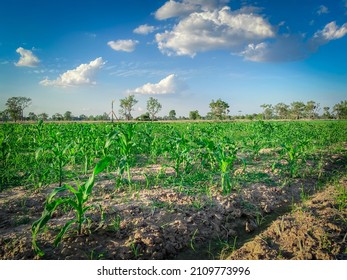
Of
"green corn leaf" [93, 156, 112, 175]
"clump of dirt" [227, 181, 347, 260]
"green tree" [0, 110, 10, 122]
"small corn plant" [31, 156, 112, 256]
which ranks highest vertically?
"green tree" [0, 110, 10, 122]

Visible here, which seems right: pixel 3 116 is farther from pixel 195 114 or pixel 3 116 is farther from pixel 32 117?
pixel 195 114

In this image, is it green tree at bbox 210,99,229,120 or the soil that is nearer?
the soil

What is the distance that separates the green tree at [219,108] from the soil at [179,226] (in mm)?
71970

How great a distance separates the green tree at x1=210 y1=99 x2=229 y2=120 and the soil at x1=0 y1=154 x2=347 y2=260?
71970mm

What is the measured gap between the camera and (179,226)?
116 inches

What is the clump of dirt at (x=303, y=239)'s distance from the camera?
7.88 ft

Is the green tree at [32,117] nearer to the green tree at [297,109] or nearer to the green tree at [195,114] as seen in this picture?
the green tree at [195,114]

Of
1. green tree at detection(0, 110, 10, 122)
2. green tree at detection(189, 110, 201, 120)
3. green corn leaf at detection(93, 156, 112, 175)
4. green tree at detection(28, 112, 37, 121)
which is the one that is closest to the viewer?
green corn leaf at detection(93, 156, 112, 175)

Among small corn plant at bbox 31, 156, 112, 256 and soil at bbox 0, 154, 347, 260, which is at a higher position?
small corn plant at bbox 31, 156, 112, 256

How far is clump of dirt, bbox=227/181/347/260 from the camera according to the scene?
2.40 metres

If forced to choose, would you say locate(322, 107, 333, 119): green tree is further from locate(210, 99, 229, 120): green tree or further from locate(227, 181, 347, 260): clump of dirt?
locate(227, 181, 347, 260): clump of dirt

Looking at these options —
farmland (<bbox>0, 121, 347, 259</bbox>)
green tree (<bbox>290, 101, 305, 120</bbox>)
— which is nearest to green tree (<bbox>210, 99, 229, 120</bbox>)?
green tree (<bbox>290, 101, 305, 120</bbox>)

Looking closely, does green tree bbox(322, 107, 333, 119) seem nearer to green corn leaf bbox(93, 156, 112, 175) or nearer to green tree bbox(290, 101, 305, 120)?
green tree bbox(290, 101, 305, 120)

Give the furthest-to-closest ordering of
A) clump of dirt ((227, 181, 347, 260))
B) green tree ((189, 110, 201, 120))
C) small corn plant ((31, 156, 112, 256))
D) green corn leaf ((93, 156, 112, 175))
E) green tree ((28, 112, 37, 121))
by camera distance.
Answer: green tree ((189, 110, 201, 120)) → green tree ((28, 112, 37, 121)) → green corn leaf ((93, 156, 112, 175)) → clump of dirt ((227, 181, 347, 260)) → small corn plant ((31, 156, 112, 256))
